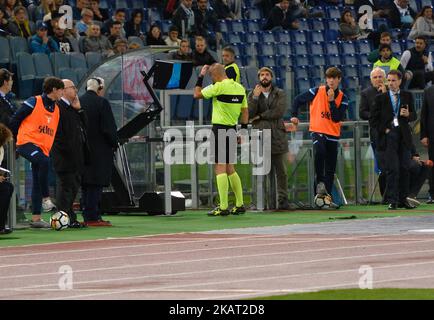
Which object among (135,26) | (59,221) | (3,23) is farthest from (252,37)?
(59,221)

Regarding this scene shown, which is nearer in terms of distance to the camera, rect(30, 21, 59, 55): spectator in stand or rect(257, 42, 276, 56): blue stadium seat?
rect(30, 21, 59, 55): spectator in stand

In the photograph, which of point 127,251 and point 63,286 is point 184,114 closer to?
point 127,251

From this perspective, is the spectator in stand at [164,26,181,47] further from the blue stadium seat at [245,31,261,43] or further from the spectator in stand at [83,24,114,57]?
the blue stadium seat at [245,31,261,43]

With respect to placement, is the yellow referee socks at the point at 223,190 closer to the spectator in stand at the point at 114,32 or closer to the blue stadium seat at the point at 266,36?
the spectator in stand at the point at 114,32

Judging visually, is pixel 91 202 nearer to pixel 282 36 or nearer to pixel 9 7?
pixel 9 7

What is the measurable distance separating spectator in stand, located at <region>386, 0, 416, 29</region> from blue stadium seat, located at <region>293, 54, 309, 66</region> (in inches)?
169

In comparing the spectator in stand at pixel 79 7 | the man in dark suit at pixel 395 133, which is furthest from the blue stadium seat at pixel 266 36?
the man in dark suit at pixel 395 133

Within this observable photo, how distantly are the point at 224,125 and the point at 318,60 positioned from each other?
12968 millimetres

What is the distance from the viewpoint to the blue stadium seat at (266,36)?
3556 centimetres

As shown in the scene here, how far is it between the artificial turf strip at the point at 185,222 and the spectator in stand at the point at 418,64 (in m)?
7.25

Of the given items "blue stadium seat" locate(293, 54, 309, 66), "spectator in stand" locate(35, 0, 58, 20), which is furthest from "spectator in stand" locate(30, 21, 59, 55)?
"blue stadium seat" locate(293, 54, 309, 66)

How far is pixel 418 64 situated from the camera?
3316cm

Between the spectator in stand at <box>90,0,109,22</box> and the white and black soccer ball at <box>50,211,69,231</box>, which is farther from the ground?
the spectator in stand at <box>90,0,109,22</box>

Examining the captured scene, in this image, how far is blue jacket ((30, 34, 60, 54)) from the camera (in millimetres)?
29344
